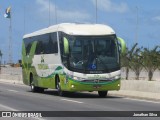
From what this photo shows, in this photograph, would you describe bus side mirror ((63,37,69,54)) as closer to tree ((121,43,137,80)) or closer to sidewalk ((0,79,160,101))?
sidewalk ((0,79,160,101))

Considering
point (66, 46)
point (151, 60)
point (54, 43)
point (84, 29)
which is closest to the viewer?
point (66, 46)

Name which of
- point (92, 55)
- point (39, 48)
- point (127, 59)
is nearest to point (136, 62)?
point (127, 59)

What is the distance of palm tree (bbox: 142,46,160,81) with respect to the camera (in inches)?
1814

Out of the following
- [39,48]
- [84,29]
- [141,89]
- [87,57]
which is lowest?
[141,89]

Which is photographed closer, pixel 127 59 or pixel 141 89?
pixel 141 89

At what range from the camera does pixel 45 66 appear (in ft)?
103

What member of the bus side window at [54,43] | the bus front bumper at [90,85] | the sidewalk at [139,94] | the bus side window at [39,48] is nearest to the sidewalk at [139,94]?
the sidewalk at [139,94]

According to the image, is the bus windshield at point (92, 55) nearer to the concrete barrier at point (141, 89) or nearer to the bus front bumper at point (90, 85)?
the bus front bumper at point (90, 85)

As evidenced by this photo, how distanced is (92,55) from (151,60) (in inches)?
815

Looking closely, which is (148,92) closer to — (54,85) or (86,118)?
(54,85)

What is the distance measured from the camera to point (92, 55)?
26.8 meters

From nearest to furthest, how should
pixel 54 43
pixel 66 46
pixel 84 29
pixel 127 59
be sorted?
1. pixel 66 46
2. pixel 84 29
3. pixel 54 43
4. pixel 127 59

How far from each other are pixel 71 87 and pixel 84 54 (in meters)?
1.76

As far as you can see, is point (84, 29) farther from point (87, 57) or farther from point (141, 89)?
point (141, 89)
